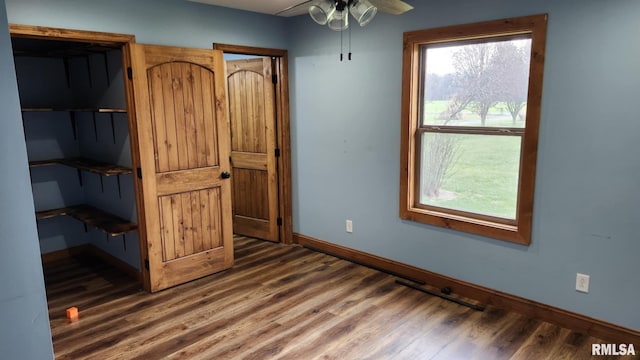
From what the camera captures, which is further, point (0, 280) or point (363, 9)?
point (363, 9)

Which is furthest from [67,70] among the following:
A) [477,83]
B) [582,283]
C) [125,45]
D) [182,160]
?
[582,283]

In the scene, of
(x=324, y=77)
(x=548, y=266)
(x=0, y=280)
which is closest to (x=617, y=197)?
(x=548, y=266)

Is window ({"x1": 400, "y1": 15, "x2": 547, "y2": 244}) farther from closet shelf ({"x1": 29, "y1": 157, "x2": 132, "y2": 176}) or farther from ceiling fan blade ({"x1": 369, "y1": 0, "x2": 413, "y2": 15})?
closet shelf ({"x1": 29, "y1": 157, "x2": 132, "y2": 176})

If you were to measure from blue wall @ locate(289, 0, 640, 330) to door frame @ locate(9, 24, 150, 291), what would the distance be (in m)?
1.85

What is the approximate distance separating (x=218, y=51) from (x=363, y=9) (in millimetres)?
2005

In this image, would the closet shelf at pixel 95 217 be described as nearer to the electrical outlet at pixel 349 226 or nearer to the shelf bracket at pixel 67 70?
the shelf bracket at pixel 67 70

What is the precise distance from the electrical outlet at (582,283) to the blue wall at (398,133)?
0.12 ft

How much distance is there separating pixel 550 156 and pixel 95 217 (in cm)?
409

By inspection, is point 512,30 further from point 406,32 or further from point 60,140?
point 60,140

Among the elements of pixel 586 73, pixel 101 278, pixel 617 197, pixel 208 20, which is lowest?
pixel 101 278

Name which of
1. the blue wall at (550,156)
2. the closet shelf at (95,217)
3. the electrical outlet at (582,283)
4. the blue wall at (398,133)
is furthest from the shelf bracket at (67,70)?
the electrical outlet at (582,283)

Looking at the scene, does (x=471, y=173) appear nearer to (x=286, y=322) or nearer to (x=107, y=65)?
(x=286, y=322)

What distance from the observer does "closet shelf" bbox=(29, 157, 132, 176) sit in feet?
11.9

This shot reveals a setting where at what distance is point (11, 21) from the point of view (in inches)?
107
